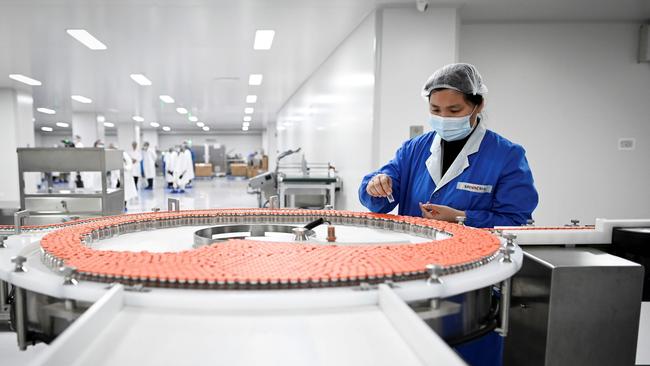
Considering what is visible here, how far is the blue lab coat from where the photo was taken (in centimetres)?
139

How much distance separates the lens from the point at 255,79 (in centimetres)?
722

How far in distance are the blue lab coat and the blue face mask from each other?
0.13 feet

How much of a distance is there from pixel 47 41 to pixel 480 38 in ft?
16.7

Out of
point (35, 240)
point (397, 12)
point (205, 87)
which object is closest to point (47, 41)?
point (205, 87)

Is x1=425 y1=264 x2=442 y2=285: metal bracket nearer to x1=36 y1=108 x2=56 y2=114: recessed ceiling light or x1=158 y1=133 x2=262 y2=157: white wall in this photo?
x1=36 y1=108 x2=56 y2=114: recessed ceiling light

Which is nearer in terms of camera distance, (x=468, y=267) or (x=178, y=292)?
(x=178, y=292)

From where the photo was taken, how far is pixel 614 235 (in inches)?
46.9

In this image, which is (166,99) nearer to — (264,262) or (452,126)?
(452,126)

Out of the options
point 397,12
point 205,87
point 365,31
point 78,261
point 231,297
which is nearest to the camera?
point 231,297

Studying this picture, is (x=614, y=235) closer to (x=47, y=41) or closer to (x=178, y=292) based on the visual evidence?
(x=178, y=292)

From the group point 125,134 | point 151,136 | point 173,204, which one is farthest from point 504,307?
point 151,136

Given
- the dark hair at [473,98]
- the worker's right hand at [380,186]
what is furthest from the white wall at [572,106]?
the worker's right hand at [380,186]

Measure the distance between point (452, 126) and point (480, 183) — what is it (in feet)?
0.80

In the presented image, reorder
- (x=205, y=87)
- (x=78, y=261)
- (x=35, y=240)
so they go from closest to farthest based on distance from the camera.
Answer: (x=78, y=261) → (x=35, y=240) → (x=205, y=87)
